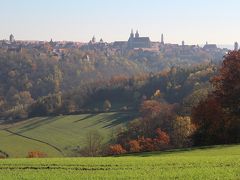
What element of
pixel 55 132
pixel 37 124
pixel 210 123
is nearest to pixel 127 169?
pixel 210 123

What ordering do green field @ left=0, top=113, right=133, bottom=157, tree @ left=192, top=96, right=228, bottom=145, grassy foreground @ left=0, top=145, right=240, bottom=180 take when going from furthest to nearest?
green field @ left=0, top=113, right=133, bottom=157 < tree @ left=192, top=96, right=228, bottom=145 < grassy foreground @ left=0, top=145, right=240, bottom=180

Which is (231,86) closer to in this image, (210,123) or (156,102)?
(210,123)

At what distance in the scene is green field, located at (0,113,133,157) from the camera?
85.8m

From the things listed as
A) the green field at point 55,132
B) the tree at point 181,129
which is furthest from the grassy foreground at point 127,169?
the green field at point 55,132

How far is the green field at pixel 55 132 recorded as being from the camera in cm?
8575

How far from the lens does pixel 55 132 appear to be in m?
100

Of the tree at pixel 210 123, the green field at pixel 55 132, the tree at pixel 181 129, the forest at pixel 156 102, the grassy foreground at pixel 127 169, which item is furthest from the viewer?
the green field at pixel 55 132

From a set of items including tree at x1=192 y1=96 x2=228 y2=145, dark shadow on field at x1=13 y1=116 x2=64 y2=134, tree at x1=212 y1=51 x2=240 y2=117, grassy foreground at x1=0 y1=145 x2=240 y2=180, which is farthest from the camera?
dark shadow on field at x1=13 y1=116 x2=64 y2=134

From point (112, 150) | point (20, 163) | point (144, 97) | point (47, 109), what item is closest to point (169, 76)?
point (144, 97)

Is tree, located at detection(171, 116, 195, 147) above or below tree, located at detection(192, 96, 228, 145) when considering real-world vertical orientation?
below

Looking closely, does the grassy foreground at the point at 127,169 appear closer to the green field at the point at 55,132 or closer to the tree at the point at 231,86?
the tree at the point at 231,86

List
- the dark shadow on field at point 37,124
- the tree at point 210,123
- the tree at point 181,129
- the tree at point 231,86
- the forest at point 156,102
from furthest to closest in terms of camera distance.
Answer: the dark shadow on field at point 37,124 → the tree at point 181,129 → the tree at point 231,86 → the forest at point 156,102 → the tree at point 210,123

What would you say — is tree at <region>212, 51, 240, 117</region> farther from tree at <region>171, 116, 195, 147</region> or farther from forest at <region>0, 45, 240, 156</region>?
tree at <region>171, 116, 195, 147</region>

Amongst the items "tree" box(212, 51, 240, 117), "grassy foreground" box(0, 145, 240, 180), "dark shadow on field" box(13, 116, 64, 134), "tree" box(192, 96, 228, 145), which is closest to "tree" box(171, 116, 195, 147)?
"tree" box(212, 51, 240, 117)
